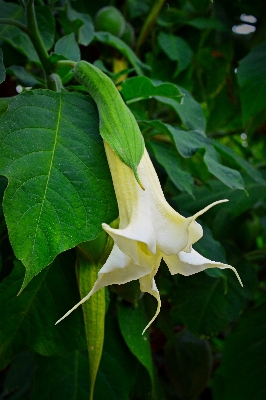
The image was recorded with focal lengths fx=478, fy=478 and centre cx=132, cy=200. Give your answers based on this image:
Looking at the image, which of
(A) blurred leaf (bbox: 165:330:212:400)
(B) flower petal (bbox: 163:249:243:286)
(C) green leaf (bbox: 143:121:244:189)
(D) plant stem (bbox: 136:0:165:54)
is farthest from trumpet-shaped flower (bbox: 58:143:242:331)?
(D) plant stem (bbox: 136:0:165:54)

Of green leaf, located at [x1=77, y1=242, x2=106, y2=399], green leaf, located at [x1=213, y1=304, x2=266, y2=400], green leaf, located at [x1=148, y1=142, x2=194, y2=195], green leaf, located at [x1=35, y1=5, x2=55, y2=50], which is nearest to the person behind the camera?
green leaf, located at [x1=77, y1=242, x2=106, y2=399]

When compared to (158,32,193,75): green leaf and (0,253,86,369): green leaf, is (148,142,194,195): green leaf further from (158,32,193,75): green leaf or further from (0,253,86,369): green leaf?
(158,32,193,75): green leaf

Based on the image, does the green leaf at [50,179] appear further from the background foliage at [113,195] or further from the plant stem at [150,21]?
the plant stem at [150,21]

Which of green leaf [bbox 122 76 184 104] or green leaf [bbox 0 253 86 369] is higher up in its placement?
green leaf [bbox 122 76 184 104]

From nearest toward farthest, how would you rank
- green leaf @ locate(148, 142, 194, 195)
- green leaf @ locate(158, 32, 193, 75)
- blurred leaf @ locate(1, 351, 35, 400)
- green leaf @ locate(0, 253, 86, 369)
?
green leaf @ locate(0, 253, 86, 369) → green leaf @ locate(148, 142, 194, 195) → green leaf @ locate(158, 32, 193, 75) → blurred leaf @ locate(1, 351, 35, 400)

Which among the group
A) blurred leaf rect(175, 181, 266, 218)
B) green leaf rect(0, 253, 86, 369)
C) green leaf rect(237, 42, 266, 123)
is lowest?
blurred leaf rect(175, 181, 266, 218)

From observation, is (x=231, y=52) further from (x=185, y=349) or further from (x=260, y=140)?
(x=185, y=349)

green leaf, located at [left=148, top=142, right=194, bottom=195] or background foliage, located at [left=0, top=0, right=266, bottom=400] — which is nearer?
background foliage, located at [left=0, top=0, right=266, bottom=400]
